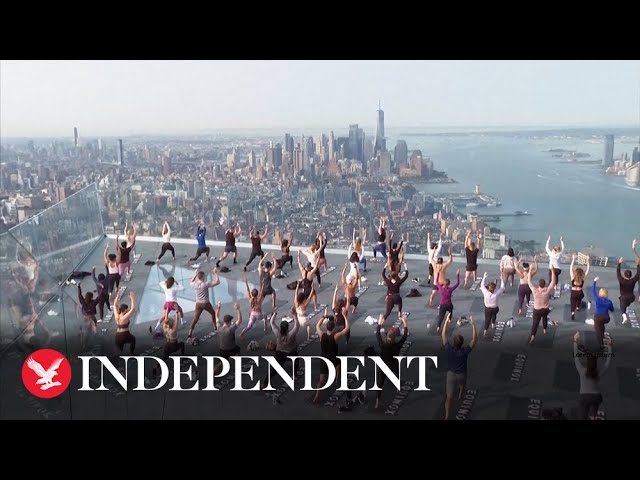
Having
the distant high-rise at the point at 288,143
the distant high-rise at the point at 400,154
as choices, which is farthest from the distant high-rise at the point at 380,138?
the distant high-rise at the point at 288,143

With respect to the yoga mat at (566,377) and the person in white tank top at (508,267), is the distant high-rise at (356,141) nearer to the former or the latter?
the person in white tank top at (508,267)

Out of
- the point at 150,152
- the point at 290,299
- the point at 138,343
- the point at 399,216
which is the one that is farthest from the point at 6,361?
the point at 150,152

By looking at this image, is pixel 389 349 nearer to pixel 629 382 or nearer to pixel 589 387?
pixel 589 387

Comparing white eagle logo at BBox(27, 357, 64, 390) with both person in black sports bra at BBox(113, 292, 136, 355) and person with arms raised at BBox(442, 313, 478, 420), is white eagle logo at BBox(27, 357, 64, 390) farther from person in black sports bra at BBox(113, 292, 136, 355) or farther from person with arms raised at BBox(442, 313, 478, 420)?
person with arms raised at BBox(442, 313, 478, 420)

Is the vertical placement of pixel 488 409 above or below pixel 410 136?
below

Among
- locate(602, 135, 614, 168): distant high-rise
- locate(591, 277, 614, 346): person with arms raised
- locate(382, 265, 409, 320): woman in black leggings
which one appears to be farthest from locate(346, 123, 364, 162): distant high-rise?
locate(591, 277, 614, 346): person with arms raised

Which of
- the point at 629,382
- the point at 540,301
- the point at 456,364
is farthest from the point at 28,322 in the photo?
the point at 629,382

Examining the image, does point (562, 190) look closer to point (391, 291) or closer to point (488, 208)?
point (488, 208)
